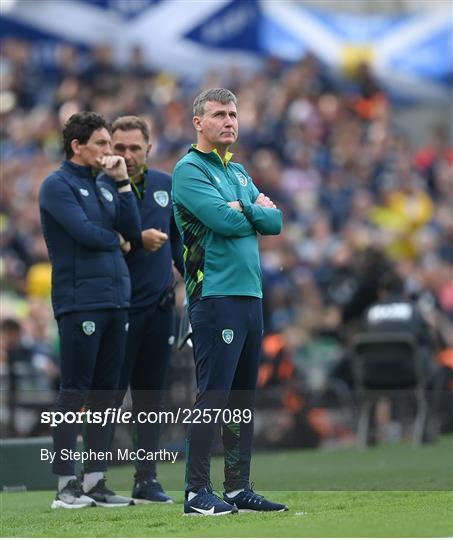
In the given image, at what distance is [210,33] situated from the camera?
917 inches

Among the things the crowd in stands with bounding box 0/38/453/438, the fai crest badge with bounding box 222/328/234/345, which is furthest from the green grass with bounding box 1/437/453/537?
the crowd in stands with bounding box 0/38/453/438

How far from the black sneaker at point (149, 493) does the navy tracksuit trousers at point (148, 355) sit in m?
0.31

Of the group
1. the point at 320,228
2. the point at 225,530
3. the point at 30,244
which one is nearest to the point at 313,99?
the point at 320,228

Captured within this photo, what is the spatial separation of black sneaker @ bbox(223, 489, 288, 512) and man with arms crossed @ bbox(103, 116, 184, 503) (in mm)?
1483

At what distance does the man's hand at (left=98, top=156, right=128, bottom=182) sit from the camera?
8.41 metres

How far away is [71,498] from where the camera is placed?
8266 millimetres

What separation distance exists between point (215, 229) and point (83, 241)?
1.28m

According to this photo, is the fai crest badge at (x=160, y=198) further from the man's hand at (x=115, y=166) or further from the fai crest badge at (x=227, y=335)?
the fai crest badge at (x=227, y=335)

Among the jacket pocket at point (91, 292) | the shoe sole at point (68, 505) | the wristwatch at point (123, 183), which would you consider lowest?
the shoe sole at point (68, 505)

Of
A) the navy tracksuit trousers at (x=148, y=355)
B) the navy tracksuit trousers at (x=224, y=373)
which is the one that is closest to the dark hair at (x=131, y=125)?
the navy tracksuit trousers at (x=148, y=355)

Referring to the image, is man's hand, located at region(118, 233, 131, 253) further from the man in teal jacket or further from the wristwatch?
the man in teal jacket

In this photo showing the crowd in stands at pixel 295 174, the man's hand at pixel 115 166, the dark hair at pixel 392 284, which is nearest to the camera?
the man's hand at pixel 115 166

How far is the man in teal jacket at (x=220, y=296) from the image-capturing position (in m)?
7.21

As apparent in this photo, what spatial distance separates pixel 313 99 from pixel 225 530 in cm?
1789
